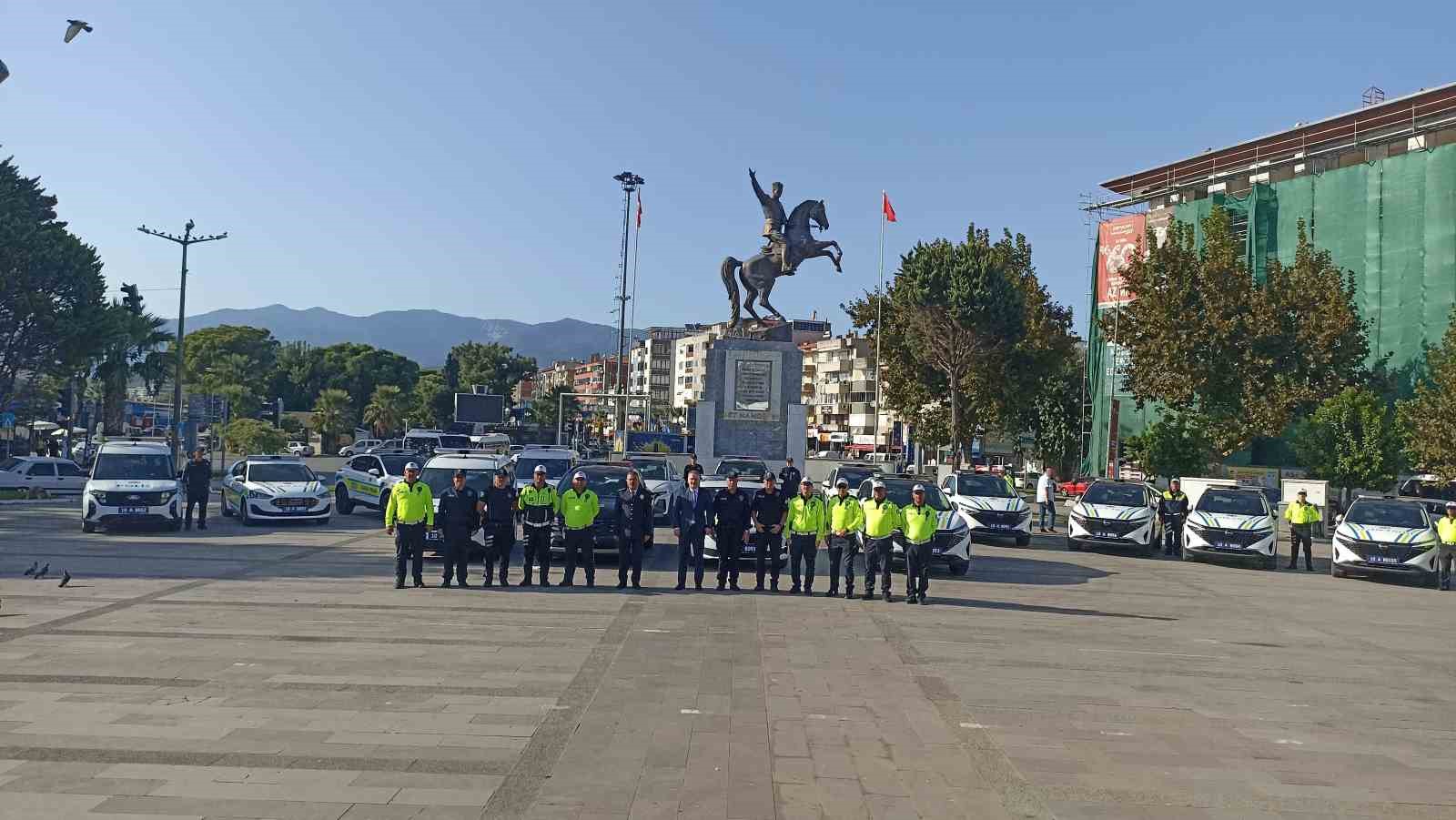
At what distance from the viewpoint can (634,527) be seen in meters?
15.9

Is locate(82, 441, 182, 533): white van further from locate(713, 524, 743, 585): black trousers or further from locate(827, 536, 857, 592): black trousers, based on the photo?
locate(827, 536, 857, 592): black trousers

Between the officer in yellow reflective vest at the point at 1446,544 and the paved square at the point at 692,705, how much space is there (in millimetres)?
5556

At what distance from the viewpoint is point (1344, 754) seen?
26.2ft

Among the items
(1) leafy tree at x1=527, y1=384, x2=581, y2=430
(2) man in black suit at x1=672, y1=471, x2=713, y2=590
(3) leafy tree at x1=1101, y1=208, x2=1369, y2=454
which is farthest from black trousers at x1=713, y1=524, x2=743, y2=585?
(1) leafy tree at x1=527, y1=384, x2=581, y2=430

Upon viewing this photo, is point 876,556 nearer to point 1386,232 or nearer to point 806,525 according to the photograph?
point 806,525

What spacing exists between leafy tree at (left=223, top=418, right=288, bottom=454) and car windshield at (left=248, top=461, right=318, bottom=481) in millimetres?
25522

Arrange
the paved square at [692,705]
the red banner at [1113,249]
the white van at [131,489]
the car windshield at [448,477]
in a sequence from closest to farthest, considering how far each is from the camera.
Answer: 1. the paved square at [692,705]
2. the car windshield at [448,477]
3. the white van at [131,489]
4. the red banner at [1113,249]

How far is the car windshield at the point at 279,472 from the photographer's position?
86.2 ft

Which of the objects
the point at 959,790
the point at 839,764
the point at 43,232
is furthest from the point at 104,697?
the point at 43,232

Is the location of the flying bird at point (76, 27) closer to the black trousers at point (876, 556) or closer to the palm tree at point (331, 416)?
the black trousers at point (876, 556)

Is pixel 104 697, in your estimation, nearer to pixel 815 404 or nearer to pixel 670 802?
pixel 670 802

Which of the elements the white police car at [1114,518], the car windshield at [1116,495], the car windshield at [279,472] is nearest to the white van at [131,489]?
the car windshield at [279,472]

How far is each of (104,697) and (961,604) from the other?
33.6 ft

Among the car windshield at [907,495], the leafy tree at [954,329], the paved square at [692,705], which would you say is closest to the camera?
the paved square at [692,705]
